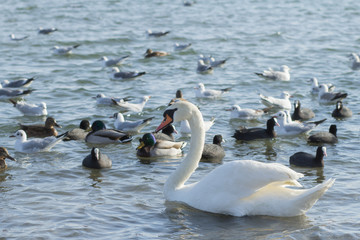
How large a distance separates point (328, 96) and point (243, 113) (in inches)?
124

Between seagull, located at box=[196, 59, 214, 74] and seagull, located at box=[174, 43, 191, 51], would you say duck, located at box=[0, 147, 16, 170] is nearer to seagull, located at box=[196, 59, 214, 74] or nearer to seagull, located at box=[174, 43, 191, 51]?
seagull, located at box=[196, 59, 214, 74]

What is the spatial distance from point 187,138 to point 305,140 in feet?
8.03

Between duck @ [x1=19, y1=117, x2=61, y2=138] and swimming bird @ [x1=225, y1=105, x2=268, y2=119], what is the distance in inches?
160

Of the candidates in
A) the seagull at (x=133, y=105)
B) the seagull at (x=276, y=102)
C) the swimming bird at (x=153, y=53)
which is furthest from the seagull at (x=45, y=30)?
the seagull at (x=276, y=102)

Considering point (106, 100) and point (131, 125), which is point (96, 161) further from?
point (106, 100)

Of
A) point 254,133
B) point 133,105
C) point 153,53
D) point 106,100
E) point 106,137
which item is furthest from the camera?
point 153,53

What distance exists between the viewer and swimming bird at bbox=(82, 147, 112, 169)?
1151 centimetres

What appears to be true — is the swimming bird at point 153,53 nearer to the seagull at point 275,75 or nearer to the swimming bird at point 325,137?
the seagull at point 275,75

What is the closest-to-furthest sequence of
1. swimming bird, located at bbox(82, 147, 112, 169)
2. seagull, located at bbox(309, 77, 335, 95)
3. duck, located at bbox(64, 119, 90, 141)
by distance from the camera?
swimming bird, located at bbox(82, 147, 112, 169) < duck, located at bbox(64, 119, 90, 141) < seagull, located at bbox(309, 77, 335, 95)

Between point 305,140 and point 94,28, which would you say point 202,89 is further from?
point 94,28

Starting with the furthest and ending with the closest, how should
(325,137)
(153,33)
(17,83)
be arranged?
(153,33) → (17,83) → (325,137)

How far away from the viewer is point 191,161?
974 cm

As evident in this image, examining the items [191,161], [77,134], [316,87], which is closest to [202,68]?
[316,87]

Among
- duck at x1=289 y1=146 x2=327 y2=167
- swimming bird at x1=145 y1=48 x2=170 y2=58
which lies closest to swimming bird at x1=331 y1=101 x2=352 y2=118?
duck at x1=289 y1=146 x2=327 y2=167
